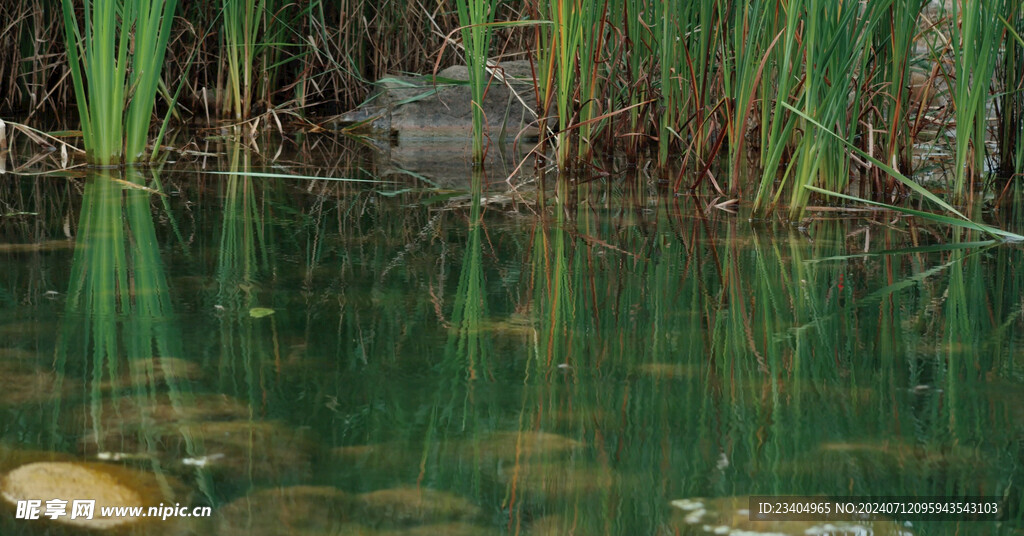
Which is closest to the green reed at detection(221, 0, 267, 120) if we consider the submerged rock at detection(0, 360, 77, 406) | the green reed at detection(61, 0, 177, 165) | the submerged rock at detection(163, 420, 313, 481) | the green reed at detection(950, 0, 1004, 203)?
the green reed at detection(61, 0, 177, 165)

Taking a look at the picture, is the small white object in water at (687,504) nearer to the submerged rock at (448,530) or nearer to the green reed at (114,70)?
the submerged rock at (448,530)

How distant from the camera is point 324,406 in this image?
33.8 inches

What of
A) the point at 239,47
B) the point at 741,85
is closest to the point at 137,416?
the point at 741,85

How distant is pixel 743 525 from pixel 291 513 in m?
0.32

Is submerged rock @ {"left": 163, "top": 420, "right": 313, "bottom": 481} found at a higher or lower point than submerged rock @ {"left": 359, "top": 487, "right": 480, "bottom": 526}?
higher

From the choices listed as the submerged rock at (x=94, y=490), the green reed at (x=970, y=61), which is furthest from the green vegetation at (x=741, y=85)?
the submerged rock at (x=94, y=490)

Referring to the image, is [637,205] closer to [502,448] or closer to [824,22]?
[824,22]

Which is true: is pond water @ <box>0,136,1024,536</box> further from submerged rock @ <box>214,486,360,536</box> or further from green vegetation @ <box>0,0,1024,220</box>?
green vegetation @ <box>0,0,1024,220</box>

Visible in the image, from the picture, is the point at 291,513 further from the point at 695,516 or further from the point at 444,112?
the point at 444,112

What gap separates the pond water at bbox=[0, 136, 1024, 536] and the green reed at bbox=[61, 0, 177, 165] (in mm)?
626

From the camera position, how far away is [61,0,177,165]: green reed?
2.15m

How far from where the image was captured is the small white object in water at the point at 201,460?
0.74 m

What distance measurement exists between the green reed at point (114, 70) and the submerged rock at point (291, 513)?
1.70m

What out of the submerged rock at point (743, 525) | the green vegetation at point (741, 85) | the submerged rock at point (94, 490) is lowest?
the submerged rock at point (743, 525)
